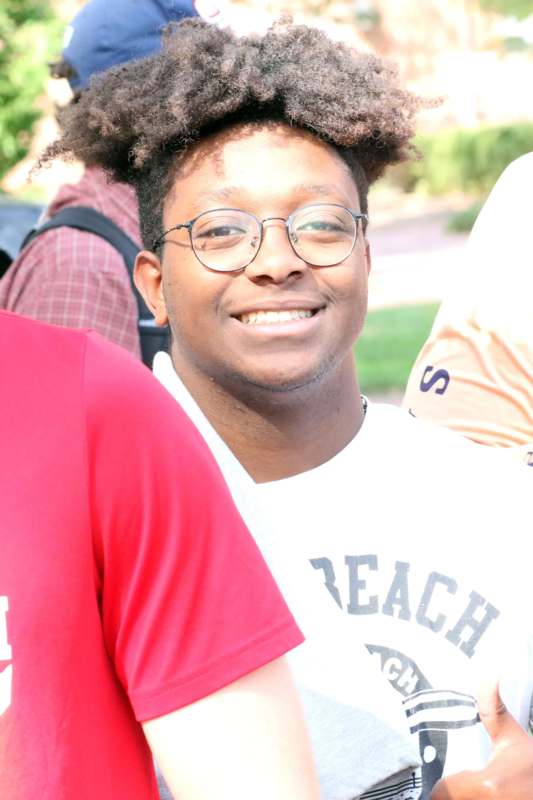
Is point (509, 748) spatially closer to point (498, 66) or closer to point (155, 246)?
point (155, 246)

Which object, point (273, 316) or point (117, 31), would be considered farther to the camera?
point (117, 31)

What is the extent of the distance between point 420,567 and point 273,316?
475 mm

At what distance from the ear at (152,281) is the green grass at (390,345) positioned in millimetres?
7598

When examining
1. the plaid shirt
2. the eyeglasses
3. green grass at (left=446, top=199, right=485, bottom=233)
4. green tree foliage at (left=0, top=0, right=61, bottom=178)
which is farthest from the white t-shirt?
green grass at (left=446, top=199, right=485, bottom=233)

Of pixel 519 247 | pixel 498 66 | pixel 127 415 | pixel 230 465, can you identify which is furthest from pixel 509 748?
pixel 498 66

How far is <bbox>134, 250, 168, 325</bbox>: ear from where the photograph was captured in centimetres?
226

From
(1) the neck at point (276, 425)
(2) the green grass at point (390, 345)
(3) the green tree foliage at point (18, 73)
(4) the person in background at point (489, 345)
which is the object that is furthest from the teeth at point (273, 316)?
(3) the green tree foliage at point (18, 73)

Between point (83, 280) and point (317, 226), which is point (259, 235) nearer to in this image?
point (317, 226)

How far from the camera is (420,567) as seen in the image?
2033 mm

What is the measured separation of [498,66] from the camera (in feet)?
117

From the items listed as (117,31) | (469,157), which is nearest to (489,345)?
(117,31)

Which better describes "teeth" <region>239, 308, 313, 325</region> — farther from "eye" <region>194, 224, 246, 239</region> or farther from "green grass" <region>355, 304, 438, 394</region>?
"green grass" <region>355, 304, 438, 394</region>

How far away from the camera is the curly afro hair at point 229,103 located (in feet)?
6.99

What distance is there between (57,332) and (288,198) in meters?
0.76
